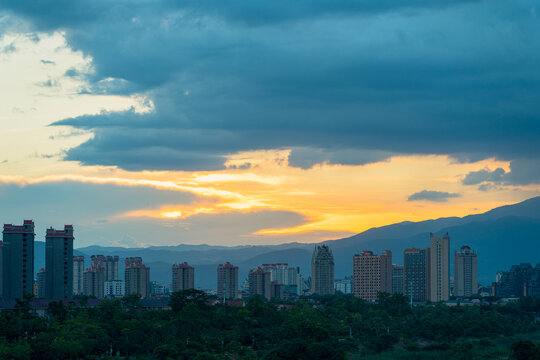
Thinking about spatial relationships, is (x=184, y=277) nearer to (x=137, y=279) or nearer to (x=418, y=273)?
(x=137, y=279)

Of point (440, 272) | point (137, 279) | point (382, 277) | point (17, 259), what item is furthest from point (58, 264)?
point (382, 277)

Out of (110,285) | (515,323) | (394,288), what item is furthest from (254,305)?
(110,285)

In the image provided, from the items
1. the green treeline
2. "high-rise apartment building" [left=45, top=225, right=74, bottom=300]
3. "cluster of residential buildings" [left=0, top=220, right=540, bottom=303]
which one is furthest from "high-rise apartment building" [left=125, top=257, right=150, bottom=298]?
the green treeline

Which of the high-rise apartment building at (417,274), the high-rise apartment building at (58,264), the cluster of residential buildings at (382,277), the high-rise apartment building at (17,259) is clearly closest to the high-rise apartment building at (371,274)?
the cluster of residential buildings at (382,277)

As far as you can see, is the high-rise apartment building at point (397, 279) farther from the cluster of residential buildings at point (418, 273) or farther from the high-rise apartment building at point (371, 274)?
the high-rise apartment building at point (371, 274)

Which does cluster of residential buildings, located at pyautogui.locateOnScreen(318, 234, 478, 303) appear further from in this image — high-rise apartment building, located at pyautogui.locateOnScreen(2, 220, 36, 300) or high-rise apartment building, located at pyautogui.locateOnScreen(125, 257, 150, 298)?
high-rise apartment building, located at pyautogui.locateOnScreen(2, 220, 36, 300)

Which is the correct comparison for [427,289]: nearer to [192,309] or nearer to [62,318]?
[192,309]
